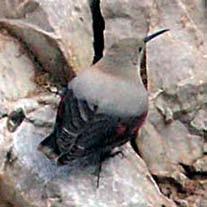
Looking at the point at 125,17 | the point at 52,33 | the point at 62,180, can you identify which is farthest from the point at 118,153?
the point at 125,17

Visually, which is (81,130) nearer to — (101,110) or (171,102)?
(101,110)

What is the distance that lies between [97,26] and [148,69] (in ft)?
1.51

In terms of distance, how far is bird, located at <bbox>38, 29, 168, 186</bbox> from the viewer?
13.6ft

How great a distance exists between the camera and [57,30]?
4.98m

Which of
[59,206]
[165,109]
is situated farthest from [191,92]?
[59,206]

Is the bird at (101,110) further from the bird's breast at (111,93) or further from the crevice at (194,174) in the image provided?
the crevice at (194,174)

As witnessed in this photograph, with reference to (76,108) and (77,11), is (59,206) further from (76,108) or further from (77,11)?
(77,11)

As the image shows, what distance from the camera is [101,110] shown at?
4184mm

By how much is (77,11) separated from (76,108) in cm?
114

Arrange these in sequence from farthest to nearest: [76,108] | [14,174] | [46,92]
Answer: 1. [46,92]
2. [14,174]
3. [76,108]

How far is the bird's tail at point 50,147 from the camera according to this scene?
4211 mm

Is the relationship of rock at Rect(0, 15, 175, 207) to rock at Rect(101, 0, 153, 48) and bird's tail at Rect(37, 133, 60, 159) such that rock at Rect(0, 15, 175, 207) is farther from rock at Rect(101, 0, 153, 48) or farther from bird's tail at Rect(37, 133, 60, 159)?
rock at Rect(101, 0, 153, 48)

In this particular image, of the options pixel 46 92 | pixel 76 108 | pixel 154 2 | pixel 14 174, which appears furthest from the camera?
pixel 154 2

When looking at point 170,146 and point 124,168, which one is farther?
point 170,146
